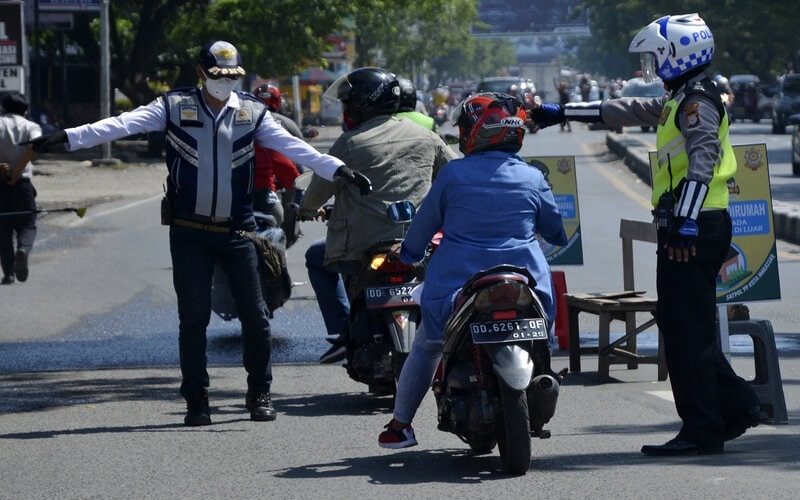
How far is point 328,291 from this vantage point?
9109 mm

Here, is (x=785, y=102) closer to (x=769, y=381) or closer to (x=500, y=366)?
(x=769, y=381)

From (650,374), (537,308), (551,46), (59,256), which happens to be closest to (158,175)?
(59,256)

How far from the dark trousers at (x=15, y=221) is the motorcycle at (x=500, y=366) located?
9.58 meters

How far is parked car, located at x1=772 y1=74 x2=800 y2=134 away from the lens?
1758 inches

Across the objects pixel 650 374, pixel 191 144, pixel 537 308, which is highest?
pixel 191 144

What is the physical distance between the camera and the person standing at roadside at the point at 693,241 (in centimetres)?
650

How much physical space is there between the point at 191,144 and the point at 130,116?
0.33 metres

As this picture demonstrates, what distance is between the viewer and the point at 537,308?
621 cm

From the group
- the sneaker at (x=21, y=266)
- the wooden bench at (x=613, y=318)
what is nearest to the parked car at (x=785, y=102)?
the sneaker at (x=21, y=266)

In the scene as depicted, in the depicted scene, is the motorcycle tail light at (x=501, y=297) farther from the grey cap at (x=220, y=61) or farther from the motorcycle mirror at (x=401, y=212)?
the grey cap at (x=220, y=61)

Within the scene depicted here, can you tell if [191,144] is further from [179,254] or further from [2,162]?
[2,162]

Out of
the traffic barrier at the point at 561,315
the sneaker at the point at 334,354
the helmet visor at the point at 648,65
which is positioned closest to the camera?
the helmet visor at the point at 648,65

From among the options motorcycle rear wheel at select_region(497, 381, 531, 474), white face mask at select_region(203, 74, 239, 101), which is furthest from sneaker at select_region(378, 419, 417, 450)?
white face mask at select_region(203, 74, 239, 101)

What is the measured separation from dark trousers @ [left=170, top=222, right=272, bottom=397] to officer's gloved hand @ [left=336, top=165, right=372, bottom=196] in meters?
0.69
